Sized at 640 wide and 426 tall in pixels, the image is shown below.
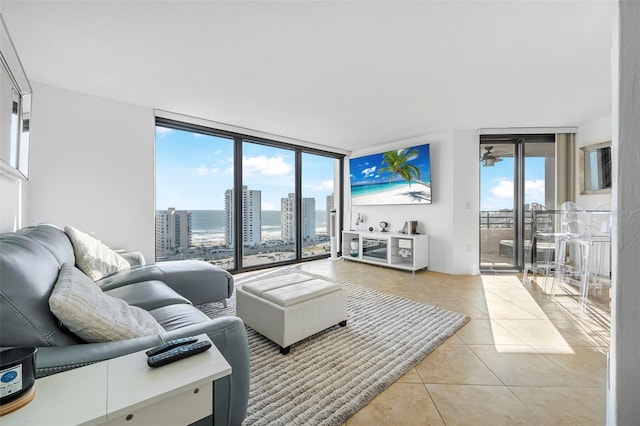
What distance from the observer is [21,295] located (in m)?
0.84

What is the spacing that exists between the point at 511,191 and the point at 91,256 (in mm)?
5227

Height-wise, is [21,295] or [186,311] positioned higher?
[21,295]

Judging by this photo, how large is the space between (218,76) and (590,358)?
140 inches

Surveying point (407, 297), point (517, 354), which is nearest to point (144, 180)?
point (407, 297)

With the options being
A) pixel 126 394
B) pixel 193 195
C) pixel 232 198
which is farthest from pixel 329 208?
pixel 126 394

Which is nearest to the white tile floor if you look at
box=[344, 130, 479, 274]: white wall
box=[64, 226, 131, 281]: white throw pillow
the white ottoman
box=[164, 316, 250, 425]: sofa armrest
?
box=[164, 316, 250, 425]: sofa armrest

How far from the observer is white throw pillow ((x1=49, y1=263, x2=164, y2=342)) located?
0.89 m

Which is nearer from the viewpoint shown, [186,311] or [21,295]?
[21,295]

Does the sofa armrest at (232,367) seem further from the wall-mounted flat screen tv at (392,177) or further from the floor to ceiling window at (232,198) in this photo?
the wall-mounted flat screen tv at (392,177)

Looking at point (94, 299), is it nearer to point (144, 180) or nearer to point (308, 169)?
point (144, 180)

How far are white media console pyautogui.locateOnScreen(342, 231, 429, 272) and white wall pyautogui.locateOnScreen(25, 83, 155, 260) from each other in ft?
10.6

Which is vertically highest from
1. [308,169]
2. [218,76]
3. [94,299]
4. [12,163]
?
[218,76]

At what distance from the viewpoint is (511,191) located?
417 centimetres

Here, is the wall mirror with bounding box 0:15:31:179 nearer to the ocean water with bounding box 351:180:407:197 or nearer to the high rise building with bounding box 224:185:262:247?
the high rise building with bounding box 224:185:262:247
